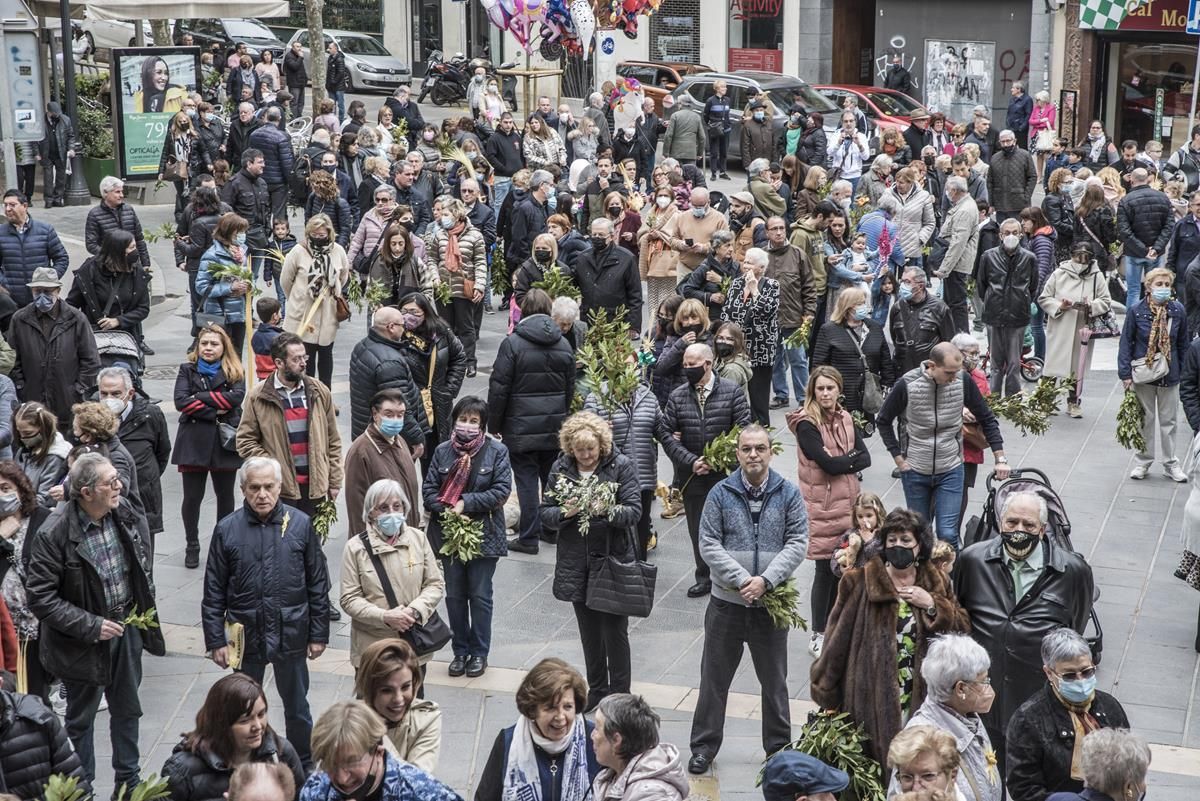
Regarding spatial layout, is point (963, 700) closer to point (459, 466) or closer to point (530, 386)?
point (459, 466)

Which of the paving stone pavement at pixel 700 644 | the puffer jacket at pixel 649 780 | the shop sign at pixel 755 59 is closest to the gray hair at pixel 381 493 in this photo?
the paving stone pavement at pixel 700 644

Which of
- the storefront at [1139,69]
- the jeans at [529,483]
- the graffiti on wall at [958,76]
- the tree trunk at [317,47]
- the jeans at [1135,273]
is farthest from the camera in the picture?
the graffiti on wall at [958,76]

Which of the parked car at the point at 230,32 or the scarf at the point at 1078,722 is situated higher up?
the parked car at the point at 230,32

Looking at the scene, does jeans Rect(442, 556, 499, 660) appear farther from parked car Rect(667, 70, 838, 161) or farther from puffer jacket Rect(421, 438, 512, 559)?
parked car Rect(667, 70, 838, 161)

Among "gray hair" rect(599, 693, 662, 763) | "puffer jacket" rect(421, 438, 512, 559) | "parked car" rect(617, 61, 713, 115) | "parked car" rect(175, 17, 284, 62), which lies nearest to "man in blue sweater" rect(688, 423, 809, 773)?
"puffer jacket" rect(421, 438, 512, 559)

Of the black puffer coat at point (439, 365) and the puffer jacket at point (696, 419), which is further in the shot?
the black puffer coat at point (439, 365)

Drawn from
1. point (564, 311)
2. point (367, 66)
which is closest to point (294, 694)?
point (564, 311)

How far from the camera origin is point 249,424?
32.0 ft

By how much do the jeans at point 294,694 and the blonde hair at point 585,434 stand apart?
1.73m

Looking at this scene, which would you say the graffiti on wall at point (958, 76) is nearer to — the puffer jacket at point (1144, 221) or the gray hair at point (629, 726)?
the puffer jacket at point (1144, 221)

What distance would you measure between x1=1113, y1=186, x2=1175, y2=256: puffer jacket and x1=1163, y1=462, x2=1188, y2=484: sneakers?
4661 mm

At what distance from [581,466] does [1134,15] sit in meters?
25.7

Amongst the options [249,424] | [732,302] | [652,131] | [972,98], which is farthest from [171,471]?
[972,98]

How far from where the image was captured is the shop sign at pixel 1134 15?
30.6 meters
